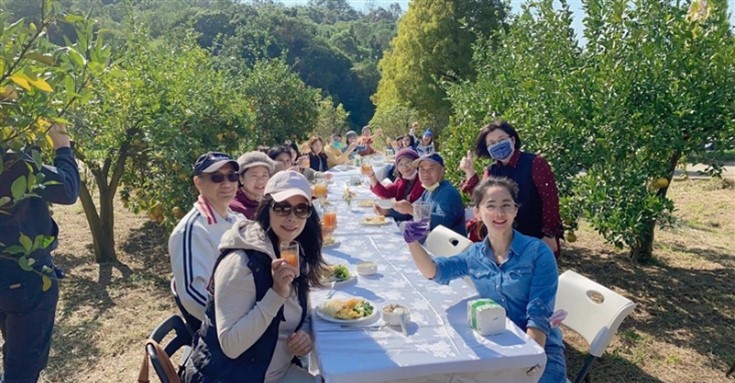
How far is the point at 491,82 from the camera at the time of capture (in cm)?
628

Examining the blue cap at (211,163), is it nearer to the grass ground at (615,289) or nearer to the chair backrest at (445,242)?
the chair backrest at (445,242)

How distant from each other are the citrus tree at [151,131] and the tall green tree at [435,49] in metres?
12.8

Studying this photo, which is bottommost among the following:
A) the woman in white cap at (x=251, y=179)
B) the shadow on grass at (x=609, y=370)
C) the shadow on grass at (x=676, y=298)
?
the shadow on grass at (x=609, y=370)

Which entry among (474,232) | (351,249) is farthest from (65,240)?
(474,232)

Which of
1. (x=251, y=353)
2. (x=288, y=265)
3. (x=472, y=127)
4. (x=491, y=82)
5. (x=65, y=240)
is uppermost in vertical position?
(x=491, y=82)

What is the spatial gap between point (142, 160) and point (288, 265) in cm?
484

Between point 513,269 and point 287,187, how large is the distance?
1249 millimetres

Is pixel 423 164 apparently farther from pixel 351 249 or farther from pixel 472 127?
pixel 472 127

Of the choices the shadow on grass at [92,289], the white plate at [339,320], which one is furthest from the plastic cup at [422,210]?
the shadow on grass at [92,289]

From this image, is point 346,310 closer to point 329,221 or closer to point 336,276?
point 336,276

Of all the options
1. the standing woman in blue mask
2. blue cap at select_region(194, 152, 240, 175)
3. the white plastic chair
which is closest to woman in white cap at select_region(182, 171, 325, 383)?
blue cap at select_region(194, 152, 240, 175)

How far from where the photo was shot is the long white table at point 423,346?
2068 millimetres

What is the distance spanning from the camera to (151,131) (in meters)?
5.55

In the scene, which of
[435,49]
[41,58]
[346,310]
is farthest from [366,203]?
[435,49]
